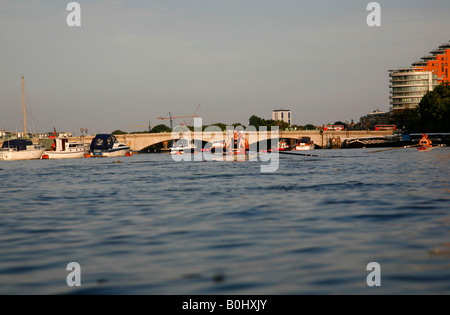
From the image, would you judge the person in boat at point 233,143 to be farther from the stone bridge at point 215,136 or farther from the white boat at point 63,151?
the stone bridge at point 215,136

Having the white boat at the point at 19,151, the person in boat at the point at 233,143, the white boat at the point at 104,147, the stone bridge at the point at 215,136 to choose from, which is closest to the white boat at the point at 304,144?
the stone bridge at the point at 215,136

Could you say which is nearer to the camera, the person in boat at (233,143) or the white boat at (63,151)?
the person in boat at (233,143)

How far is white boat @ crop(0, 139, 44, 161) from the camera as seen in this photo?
348ft

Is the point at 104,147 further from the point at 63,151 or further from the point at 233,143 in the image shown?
the point at 233,143

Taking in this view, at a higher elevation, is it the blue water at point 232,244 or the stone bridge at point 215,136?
the stone bridge at point 215,136

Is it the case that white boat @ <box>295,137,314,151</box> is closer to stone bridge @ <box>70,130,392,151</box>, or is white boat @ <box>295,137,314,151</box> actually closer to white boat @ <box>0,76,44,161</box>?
stone bridge @ <box>70,130,392,151</box>

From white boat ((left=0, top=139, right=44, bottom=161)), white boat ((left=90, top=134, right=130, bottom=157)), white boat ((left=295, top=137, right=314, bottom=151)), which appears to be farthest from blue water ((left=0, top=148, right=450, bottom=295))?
white boat ((left=295, top=137, right=314, bottom=151))

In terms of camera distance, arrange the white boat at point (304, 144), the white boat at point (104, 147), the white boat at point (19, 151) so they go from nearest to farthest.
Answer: the white boat at point (19, 151)
the white boat at point (104, 147)
the white boat at point (304, 144)

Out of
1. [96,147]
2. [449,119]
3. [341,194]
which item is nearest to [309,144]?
[449,119]

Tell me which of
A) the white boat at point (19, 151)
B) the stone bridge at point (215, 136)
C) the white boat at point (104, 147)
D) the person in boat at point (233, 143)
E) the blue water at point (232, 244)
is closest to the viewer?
the blue water at point (232, 244)

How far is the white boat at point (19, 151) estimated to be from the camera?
106 meters

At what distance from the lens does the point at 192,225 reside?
14.7m
